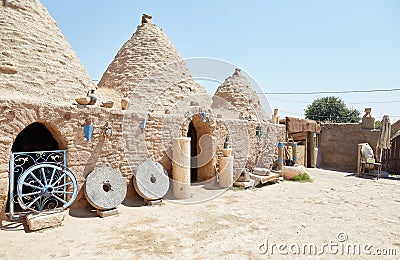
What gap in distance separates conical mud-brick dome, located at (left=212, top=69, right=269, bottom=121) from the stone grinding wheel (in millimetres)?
7790

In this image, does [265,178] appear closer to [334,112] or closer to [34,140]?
[34,140]

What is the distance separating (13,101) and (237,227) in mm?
4958

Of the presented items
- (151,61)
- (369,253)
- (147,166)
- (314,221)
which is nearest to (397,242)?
(369,253)

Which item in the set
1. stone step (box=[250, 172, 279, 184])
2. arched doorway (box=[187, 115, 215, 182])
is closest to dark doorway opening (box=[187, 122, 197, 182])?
arched doorway (box=[187, 115, 215, 182])

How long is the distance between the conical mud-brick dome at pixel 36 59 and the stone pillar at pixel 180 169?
11.0ft

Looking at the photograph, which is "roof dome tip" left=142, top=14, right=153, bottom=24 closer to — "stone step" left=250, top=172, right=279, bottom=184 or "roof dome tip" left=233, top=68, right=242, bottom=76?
"roof dome tip" left=233, top=68, right=242, bottom=76

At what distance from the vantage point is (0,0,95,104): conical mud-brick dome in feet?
22.1

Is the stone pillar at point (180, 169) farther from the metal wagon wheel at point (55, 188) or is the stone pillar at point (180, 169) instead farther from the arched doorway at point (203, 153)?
the metal wagon wheel at point (55, 188)

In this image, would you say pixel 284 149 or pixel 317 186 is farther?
pixel 284 149

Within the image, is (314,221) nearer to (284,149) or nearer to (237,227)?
(237,227)

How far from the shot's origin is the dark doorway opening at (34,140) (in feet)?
23.0

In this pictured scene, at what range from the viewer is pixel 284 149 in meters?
11.9

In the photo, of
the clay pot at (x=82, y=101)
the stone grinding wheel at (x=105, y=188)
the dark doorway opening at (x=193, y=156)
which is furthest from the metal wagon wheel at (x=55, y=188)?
the dark doorway opening at (x=193, y=156)

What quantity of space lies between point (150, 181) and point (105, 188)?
3.75 ft
